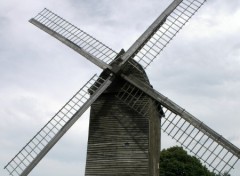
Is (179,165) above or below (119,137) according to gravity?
above

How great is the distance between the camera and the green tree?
37812 mm

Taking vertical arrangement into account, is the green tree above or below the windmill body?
above

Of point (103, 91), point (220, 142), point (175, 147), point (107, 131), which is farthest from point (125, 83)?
point (175, 147)

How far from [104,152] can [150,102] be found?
2361 mm

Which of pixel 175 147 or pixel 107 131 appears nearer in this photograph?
pixel 107 131

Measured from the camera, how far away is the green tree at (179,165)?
37812 mm

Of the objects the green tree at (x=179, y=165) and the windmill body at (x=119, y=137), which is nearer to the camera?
the windmill body at (x=119, y=137)

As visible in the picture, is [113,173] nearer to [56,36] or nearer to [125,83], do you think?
[125,83]

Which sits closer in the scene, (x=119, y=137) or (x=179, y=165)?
(x=119, y=137)

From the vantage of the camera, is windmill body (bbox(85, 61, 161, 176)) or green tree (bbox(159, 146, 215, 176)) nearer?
windmill body (bbox(85, 61, 161, 176))

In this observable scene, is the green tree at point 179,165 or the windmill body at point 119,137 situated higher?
the green tree at point 179,165

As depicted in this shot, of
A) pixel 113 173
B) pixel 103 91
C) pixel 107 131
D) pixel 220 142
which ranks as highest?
pixel 220 142

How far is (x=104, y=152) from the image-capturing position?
13.0 metres

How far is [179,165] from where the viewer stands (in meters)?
37.8
